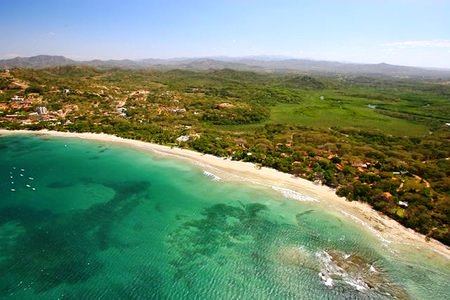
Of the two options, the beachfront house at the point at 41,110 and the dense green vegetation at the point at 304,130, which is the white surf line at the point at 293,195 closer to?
the dense green vegetation at the point at 304,130

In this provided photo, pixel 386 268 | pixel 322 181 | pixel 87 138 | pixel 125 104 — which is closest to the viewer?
pixel 386 268

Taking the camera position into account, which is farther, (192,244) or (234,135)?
(234,135)

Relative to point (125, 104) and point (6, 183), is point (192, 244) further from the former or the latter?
point (125, 104)

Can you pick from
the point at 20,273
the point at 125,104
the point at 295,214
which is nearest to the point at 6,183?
the point at 20,273

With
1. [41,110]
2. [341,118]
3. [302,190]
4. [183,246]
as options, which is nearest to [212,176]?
[302,190]

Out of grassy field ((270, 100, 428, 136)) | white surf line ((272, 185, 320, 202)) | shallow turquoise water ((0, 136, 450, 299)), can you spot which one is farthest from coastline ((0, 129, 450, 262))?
grassy field ((270, 100, 428, 136))

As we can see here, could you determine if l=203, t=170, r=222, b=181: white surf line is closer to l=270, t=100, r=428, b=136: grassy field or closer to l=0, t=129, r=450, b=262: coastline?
l=0, t=129, r=450, b=262: coastline

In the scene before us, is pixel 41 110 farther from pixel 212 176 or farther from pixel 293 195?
pixel 293 195

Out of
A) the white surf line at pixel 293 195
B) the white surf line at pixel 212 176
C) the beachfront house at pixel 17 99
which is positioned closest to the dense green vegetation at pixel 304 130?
the beachfront house at pixel 17 99
